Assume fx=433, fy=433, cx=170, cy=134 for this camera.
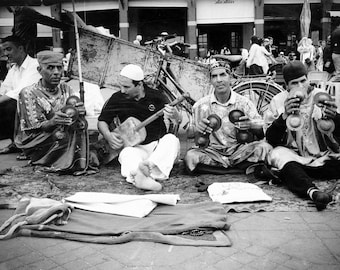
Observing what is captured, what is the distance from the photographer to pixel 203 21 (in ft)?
68.5

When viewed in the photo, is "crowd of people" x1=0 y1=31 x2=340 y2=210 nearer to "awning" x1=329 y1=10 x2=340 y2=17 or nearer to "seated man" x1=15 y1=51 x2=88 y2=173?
"seated man" x1=15 y1=51 x2=88 y2=173

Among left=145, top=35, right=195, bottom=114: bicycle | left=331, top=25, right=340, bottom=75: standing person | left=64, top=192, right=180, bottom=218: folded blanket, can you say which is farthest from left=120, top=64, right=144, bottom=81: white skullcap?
left=145, top=35, right=195, bottom=114: bicycle

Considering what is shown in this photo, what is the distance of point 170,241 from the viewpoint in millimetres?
2875

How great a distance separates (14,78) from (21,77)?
0.56 feet

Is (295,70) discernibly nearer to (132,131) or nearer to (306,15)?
(132,131)

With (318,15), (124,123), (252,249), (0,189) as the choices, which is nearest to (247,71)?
(318,15)

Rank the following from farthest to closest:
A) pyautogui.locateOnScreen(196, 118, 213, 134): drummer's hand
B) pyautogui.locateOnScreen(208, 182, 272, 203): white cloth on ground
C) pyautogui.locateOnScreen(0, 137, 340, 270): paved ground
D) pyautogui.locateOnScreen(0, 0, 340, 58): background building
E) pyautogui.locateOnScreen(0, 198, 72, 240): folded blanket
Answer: pyautogui.locateOnScreen(0, 0, 340, 58): background building → pyautogui.locateOnScreen(196, 118, 213, 134): drummer's hand → pyautogui.locateOnScreen(208, 182, 272, 203): white cloth on ground → pyautogui.locateOnScreen(0, 198, 72, 240): folded blanket → pyautogui.locateOnScreen(0, 137, 340, 270): paved ground

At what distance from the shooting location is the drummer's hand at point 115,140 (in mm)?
4934

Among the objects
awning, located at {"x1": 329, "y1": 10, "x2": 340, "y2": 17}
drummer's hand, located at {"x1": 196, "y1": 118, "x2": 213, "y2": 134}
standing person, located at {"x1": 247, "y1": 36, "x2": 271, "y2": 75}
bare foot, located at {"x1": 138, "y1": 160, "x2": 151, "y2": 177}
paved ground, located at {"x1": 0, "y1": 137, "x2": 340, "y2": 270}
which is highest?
awning, located at {"x1": 329, "y1": 10, "x2": 340, "y2": 17}

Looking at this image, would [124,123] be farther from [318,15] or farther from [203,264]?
[318,15]

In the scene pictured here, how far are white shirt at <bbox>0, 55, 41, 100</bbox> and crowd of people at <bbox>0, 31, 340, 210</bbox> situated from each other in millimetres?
738

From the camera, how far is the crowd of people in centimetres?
429

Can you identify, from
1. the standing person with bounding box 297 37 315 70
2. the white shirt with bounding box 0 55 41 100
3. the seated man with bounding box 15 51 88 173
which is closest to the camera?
the seated man with bounding box 15 51 88 173

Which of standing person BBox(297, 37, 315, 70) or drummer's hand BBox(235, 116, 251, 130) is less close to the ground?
standing person BBox(297, 37, 315, 70)
